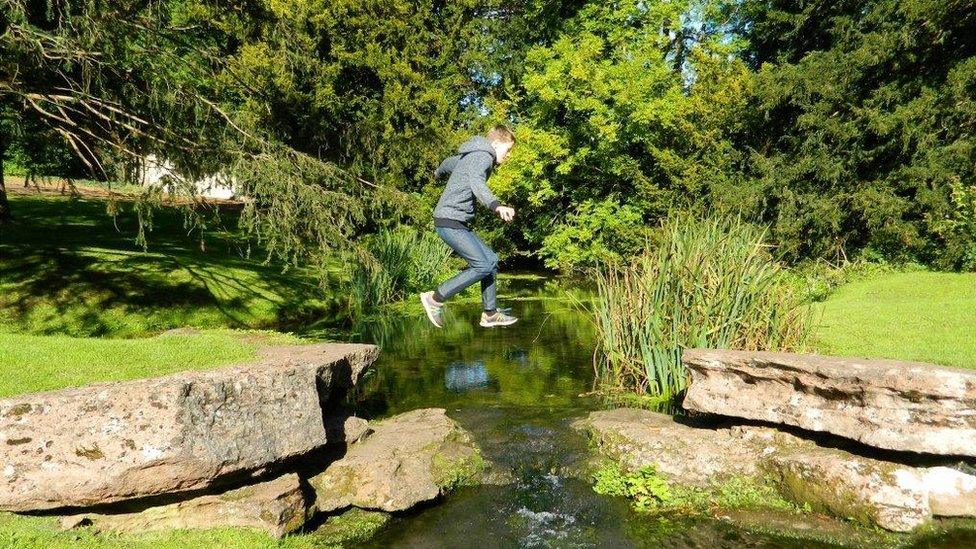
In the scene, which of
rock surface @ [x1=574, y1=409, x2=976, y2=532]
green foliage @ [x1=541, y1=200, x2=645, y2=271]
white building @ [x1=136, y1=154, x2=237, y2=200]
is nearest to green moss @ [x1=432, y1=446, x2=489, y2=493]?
rock surface @ [x1=574, y1=409, x2=976, y2=532]

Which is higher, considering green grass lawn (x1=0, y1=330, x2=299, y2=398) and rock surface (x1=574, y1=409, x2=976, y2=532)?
green grass lawn (x1=0, y1=330, x2=299, y2=398)

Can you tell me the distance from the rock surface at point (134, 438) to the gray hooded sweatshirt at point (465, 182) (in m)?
2.46

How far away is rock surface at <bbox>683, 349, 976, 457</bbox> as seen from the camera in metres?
5.48

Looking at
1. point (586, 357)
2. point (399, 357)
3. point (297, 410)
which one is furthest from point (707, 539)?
point (399, 357)

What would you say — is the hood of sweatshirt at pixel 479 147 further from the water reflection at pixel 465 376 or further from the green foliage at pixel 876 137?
the green foliage at pixel 876 137

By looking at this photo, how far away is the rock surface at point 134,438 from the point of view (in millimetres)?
4836

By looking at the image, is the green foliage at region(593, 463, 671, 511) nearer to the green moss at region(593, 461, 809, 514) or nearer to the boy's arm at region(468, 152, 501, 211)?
the green moss at region(593, 461, 809, 514)

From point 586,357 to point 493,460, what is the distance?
13.9 ft

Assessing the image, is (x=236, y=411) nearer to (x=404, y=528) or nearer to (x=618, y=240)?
(x=404, y=528)

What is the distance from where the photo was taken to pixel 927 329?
9.59 metres

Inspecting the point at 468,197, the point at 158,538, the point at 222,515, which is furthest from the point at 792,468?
the point at 158,538

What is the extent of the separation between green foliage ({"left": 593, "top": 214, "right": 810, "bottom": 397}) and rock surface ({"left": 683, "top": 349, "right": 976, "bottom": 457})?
42.7 inches

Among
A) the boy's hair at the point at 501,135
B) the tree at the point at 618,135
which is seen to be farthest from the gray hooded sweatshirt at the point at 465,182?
the tree at the point at 618,135

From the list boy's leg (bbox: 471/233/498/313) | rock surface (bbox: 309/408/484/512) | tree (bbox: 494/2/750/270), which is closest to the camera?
rock surface (bbox: 309/408/484/512)
